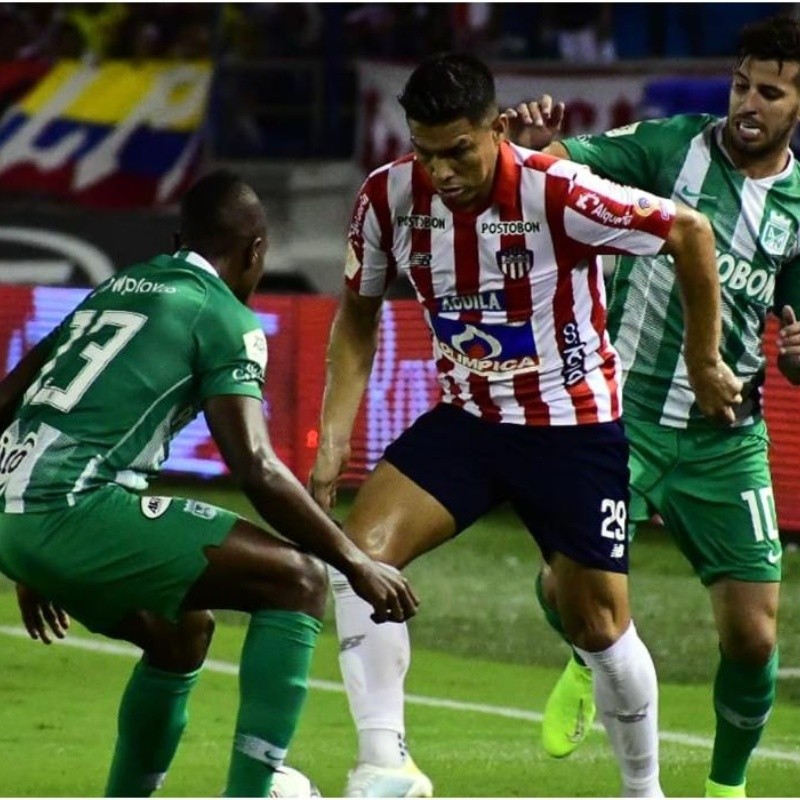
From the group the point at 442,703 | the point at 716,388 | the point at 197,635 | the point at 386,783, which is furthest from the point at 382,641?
the point at 442,703

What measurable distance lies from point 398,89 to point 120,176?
2.53 metres

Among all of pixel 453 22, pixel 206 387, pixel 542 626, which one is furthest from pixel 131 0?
pixel 206 387

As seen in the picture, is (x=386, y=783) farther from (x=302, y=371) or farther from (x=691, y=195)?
(x=302, y=371)

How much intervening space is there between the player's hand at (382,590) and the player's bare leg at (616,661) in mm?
783

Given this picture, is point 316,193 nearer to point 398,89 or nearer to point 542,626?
point 398,89

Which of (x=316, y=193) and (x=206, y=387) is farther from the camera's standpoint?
(x=316, y=193)

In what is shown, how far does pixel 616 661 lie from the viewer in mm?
6012

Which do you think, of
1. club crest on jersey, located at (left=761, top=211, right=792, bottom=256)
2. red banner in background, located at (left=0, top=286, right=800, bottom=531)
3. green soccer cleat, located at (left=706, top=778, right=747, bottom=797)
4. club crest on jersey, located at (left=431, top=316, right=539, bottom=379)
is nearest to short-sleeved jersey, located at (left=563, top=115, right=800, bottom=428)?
club crest on jersey, located at (left=761, top=211, right=792, bottom=256)

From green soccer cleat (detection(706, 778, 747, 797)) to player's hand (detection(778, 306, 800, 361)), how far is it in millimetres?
1291

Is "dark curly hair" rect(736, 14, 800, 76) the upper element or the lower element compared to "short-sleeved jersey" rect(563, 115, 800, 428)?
upper

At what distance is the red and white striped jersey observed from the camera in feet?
19.2

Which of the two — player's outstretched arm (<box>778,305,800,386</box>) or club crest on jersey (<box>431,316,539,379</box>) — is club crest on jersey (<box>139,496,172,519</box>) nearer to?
club crest on jersey (<box>431,316,539,379</box>)

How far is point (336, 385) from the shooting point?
20.6ft

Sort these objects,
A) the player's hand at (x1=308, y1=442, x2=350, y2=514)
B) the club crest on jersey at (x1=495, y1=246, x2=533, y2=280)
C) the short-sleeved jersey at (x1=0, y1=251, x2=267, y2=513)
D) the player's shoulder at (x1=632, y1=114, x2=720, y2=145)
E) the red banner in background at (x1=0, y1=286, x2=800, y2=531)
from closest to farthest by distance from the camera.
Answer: the short-sleeved jersey at (x1=0, y1=251, x2=267, y2=513)
the club crest on jersey at (x1=495, y1=246, x2=533, y2=280)
the player's hand at (x1=308, y1=442, x2=350, y2=514)
the player's shoulder at (x1=632, y1=114, x2=720, y2=145)
the red banner in background at (x1=0, y1=286, x2=800, y2=531)
